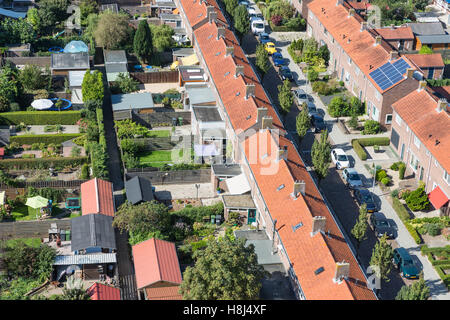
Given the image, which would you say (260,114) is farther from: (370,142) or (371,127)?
(371,127)

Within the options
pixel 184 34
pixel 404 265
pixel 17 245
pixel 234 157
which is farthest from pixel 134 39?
pixel 404 265

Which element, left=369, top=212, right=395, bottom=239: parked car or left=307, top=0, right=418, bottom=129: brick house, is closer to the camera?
left=369, top=212, right=395, bottom=239: parked car

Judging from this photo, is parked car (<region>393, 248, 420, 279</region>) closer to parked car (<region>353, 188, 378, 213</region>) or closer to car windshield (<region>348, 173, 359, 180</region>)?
parked car (<region>353, 188, 378, 213</region>)

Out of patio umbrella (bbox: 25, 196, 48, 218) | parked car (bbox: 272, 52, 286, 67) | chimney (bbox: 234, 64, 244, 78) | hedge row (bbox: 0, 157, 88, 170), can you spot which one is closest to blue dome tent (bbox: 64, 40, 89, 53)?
parked car (bbox: 272, 52, 286, 67)

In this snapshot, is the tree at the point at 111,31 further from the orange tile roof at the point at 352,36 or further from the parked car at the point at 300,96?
the orange tile roof at the point at 352,36

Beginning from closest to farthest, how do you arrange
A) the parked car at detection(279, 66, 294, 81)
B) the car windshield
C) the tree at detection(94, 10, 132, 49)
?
the car windshield
the parked car at detection(279, 66, 294, 81)
the tree at detection(94, 10, 132, 49)

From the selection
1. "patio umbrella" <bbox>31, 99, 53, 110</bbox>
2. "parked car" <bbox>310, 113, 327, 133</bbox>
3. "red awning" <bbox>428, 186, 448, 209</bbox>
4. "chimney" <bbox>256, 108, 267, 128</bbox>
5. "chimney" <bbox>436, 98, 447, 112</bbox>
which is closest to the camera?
"red awning" <bbox>428, 186, 448, 209</bbox>

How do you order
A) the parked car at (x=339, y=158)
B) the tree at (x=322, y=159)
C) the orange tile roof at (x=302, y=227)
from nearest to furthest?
the orange tile roof at (x=302, y=227) → the tree at (x=322, y=159) → the parked car at (x=339, y=158)

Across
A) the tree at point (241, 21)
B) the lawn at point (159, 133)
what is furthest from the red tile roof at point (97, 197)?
the tree at point (241, 21)
